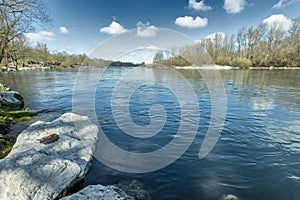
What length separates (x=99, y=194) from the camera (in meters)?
2.90

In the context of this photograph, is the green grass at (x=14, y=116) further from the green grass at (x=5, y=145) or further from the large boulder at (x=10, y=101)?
the large boulder at (x=10, y=101)

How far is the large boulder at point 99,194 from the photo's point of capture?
2775 millimetres

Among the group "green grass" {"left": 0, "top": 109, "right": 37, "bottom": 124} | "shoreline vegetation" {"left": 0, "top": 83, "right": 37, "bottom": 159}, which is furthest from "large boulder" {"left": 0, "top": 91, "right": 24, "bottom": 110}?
"green grass" {"left": 0, "top": 109, "right": 37, "bottom": 124}

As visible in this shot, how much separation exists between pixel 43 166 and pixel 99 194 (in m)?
1.16

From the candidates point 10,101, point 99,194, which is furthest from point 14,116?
point 99,194

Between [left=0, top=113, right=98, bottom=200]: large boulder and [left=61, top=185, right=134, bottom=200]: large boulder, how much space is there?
0.41 m

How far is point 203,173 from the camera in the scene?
4.04m

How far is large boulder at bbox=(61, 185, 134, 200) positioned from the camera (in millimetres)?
2775

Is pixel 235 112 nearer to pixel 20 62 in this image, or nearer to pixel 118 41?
pixel 118 41

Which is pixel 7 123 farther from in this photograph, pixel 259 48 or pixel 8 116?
pixel 259 48

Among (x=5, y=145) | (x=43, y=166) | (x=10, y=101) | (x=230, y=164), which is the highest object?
(x=43, y=166)

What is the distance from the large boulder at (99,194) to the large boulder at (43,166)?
41 centimetres

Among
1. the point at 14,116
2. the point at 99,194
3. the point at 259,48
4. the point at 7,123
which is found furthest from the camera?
the point at 259,48

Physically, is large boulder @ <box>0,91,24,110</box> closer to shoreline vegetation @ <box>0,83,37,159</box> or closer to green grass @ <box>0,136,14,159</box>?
shoreline vegetation @ <box>0,83,37,159</box>
